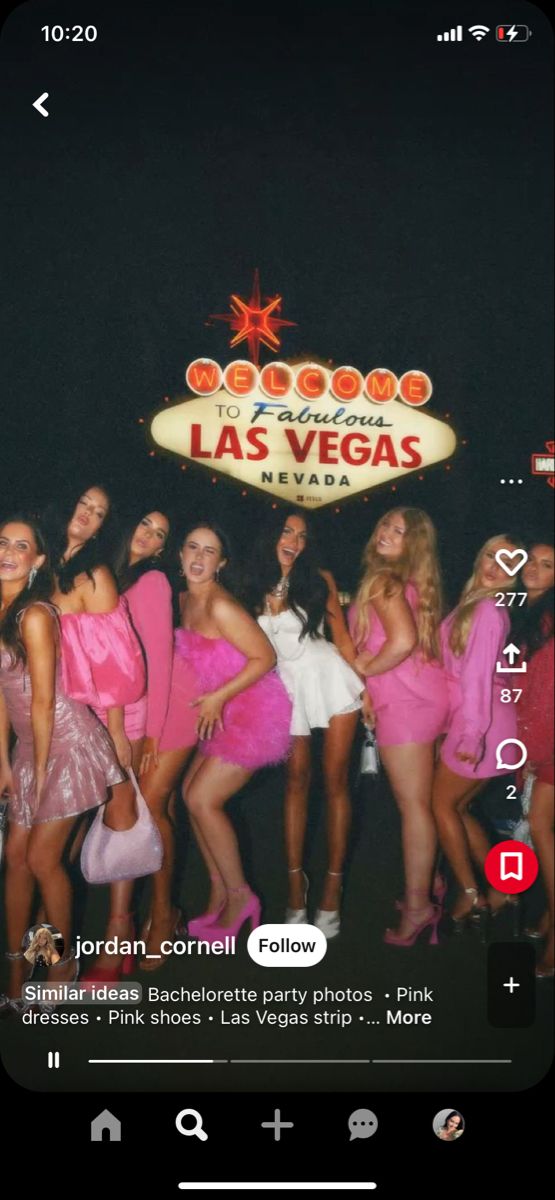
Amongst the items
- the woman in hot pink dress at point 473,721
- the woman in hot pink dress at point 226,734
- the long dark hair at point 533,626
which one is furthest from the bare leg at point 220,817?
the long dark hair at point 533,626

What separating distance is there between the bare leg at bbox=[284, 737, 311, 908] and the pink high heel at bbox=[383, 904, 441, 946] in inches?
3.9

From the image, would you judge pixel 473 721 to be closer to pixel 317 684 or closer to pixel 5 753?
pixel 317 684

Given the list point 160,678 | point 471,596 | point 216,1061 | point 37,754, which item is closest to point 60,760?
point 37,754

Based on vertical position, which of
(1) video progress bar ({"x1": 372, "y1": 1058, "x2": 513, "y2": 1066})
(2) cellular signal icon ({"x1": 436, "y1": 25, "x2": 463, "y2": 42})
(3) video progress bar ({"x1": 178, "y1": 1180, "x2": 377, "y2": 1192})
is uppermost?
(2) cellular signal icon ({"x1": 436, "y1": 25, "x2": 463, "y2": 42})

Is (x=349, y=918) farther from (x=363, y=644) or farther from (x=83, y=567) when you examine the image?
(x=83, y=567)

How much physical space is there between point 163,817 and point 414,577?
0.36 m

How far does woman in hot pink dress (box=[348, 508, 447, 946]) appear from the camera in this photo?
1.67 metres

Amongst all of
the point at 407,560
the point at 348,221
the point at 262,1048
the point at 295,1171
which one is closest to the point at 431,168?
the point at 348,221

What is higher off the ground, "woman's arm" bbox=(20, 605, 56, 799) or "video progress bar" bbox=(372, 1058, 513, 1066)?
"woman's arm" bbox=(20, 605, 56, 799)

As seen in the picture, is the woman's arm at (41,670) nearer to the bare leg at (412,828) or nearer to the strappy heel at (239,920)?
the strappy heel at (239,920)

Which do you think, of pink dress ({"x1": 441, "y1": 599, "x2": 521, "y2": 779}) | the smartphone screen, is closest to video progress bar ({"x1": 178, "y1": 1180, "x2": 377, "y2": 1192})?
the smartphone screen

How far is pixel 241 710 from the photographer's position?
65.6 inches

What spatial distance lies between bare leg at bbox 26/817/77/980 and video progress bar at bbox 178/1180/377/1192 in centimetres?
28

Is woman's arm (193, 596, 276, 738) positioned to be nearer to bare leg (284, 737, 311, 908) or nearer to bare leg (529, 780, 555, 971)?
bare leg (284, 737, 311, 908)
